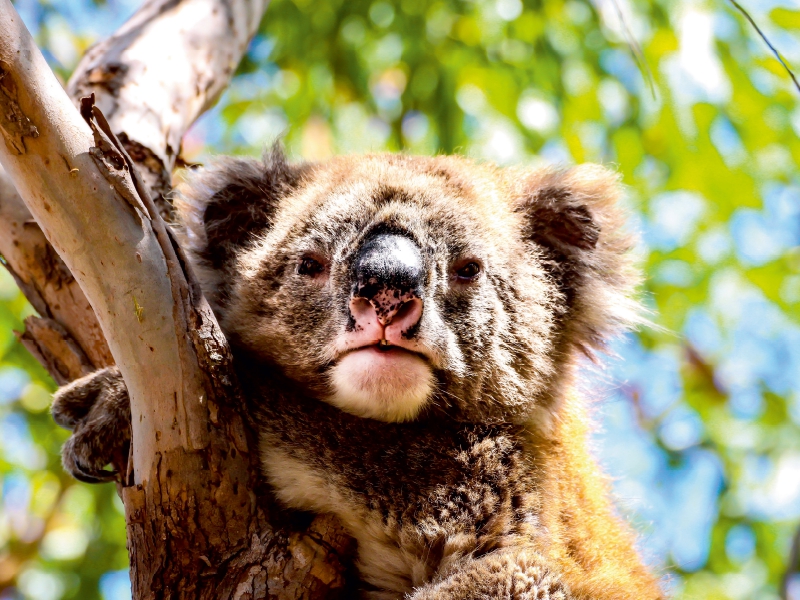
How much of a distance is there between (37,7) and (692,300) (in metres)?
5.00

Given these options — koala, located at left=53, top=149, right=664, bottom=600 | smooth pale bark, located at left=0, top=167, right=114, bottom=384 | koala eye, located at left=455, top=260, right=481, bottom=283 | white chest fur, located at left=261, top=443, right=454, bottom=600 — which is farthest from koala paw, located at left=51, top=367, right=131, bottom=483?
koala eye, located at left=455, top=260, right=481, bottom=283

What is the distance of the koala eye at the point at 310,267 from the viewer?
110 inches

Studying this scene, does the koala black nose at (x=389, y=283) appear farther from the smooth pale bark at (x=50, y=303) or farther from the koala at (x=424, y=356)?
the smooth pale bark at (x=50, y=303)

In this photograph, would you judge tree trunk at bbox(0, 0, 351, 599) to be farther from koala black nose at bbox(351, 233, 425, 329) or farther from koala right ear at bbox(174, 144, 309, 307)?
koala right ear at bbox(174, 144, 309, 307)

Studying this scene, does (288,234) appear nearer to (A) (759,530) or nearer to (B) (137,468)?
(B) (137,468)

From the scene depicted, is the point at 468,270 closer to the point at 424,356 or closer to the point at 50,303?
the point at 424,356

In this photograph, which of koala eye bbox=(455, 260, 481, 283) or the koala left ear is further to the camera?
the koala left ear

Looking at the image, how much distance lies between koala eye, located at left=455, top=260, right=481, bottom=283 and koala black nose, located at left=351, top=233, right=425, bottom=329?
0.27 meters

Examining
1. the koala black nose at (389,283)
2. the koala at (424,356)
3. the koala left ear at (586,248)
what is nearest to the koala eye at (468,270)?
the koala at (424,356)

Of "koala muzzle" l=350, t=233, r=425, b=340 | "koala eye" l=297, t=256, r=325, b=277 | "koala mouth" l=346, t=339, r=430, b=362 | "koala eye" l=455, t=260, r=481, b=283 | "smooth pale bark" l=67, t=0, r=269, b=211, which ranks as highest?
"smooth pale bark" l=67, t=0, r=269, b=211

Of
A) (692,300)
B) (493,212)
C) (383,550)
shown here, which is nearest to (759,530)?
(692,300)

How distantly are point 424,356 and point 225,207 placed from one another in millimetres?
1113

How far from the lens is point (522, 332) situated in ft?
9.34

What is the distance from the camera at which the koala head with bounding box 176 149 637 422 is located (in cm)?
249
